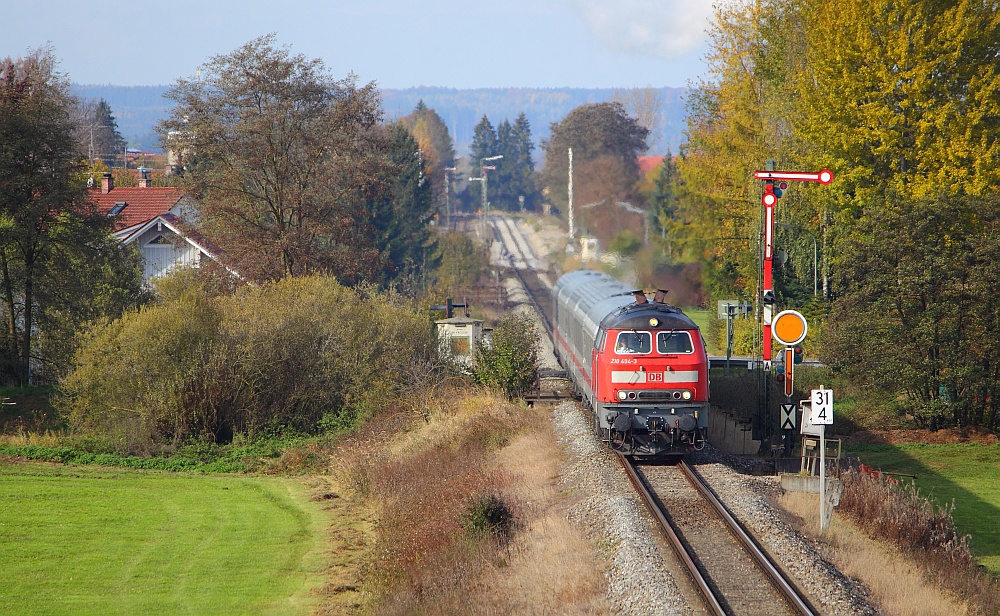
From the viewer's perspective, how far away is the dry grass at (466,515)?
42.1 ft

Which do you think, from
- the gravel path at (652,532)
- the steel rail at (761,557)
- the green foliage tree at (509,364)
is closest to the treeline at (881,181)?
the gravel path at (652,532)

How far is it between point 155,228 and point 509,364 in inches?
1122

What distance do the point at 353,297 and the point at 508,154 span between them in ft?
378

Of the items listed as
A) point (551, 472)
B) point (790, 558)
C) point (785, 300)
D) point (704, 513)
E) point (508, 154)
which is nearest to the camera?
point (790, 558)

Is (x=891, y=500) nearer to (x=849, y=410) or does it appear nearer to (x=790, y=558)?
(x=790, y=558)

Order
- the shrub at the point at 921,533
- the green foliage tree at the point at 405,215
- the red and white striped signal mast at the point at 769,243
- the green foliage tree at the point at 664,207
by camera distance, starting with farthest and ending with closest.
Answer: the green foliage tree at the point at 405,215
the green foliage tree at the point at 664,207
the red and white striped signal mast at the point at 769,243
the shrub at the point at 921,533

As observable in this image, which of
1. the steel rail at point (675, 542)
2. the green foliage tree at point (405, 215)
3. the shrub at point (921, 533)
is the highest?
the green foliage tree at point (405, 215)

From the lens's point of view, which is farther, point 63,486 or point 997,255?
point 997,255

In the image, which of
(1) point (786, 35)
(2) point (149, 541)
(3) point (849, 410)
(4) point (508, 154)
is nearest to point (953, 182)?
(3) point (849, 410)

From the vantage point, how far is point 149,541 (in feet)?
64.0

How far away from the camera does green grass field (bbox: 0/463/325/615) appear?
1606 cm

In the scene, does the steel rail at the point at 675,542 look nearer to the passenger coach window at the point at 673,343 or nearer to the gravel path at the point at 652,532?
the gravel path at the point at 652,532

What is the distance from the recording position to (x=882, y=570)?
13180 millimetres

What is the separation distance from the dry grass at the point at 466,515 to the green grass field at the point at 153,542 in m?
1.68
